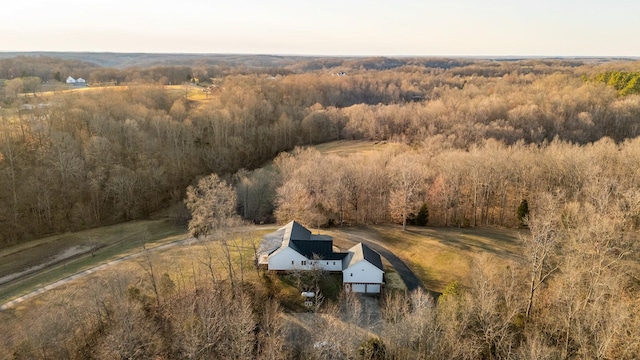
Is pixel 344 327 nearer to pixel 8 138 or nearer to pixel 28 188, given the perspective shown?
pixel 28 188

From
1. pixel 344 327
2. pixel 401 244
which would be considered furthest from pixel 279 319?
pixel 401 244

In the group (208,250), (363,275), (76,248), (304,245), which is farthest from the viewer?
(76,248)

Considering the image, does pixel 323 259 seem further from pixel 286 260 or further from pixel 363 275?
pixel 363 275

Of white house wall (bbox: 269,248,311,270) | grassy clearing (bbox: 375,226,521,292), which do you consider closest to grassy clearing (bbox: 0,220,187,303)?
white house wall (bbox: 269,248,311,270)

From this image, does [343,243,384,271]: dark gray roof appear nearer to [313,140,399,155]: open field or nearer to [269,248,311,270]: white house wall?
[269,248,311,270]: white house wall

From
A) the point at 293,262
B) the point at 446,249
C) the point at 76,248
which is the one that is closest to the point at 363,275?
the point at 293,262
